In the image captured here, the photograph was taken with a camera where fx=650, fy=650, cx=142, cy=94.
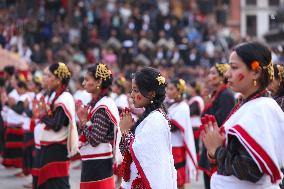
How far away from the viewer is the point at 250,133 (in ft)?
13.4

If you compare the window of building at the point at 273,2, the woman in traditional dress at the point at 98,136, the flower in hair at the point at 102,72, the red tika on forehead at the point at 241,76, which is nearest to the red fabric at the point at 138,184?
the woman in traditional dress at the point at 98,136

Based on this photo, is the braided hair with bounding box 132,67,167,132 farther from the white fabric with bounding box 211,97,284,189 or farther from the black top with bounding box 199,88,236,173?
the black top with bounding box 199,88,236,173

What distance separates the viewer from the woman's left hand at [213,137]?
4.19 meters

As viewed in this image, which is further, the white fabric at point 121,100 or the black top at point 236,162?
the white fabric at point 121,100

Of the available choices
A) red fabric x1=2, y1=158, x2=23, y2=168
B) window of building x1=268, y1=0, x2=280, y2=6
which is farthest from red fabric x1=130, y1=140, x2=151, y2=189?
window of building x1=268, y1=0, x2=280, y2=6

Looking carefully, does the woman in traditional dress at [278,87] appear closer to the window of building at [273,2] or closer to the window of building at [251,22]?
the window of building at [251,22]

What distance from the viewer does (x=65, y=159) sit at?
7.99m

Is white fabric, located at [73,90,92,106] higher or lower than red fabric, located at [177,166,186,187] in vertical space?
higher

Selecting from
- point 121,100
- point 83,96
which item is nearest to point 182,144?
point 121,100

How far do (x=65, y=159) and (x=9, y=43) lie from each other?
1455cm

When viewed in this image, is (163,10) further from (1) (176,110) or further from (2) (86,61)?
(1) (176,110)

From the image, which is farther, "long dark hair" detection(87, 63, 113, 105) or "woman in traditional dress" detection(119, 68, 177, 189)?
"long dark hair" detection(87, 63, 113, 105)

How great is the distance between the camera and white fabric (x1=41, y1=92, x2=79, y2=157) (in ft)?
25.3

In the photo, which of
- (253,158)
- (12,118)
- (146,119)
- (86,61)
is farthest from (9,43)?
(253,158)
